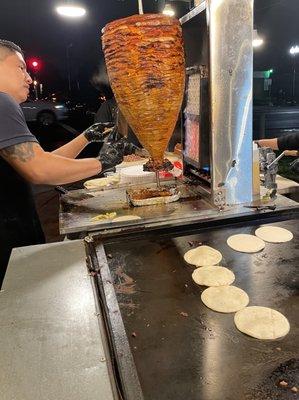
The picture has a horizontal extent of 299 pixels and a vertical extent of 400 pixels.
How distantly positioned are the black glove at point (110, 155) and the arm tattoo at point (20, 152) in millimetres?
520

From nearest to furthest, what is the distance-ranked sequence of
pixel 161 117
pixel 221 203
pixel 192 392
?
pixel 192 392, pixel 161 117, pixel 221 203

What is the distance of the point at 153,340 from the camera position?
1095 millimetres

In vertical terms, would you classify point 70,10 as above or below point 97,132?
above

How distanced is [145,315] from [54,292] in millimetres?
362

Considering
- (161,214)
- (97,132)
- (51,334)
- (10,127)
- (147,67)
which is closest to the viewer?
(51,334)

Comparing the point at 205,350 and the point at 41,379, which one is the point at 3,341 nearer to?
the point at 41,379

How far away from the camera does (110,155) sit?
93.8 inches

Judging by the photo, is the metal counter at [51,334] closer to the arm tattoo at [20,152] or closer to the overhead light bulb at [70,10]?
the arm tattoo at [20,152]

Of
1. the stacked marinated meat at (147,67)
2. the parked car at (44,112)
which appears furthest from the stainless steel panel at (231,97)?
the parked car at (44,112)

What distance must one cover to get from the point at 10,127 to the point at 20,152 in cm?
14

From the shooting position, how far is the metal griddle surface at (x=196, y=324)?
2.99ft

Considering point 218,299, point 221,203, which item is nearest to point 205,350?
point 218,299

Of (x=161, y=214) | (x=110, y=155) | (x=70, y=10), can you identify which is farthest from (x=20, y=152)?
(x=70, y=10)

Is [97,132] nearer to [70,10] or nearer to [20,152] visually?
[20,152]
